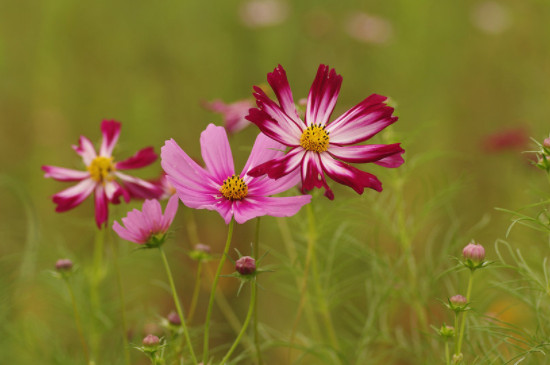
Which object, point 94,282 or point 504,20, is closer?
point 94,282

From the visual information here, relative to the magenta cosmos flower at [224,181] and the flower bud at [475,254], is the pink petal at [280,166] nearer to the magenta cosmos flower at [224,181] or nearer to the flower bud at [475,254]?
the magenta cosmos flower at [224,181]

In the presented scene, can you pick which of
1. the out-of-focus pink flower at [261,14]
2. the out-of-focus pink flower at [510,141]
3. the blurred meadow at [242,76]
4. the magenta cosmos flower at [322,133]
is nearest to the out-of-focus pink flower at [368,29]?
the blurred meadow at [242,76]

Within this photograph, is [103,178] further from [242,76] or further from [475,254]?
[242,76]

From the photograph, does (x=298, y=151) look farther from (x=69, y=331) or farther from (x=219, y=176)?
(x=69, y=331)

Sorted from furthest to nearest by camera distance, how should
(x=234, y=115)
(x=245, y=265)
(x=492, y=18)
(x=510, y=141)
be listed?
(x=492, y=18) → (x=510, y=141) → (x=234, y=115) → (x=245, y=265)

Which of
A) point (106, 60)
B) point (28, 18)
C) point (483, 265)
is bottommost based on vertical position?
point (483, 265)

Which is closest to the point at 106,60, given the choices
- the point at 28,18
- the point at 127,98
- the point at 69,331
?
the point at 127,98

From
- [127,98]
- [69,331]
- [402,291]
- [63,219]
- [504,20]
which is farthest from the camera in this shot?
[504,20]

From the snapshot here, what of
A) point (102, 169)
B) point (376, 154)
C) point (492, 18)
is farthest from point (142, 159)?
point (492, 18)
